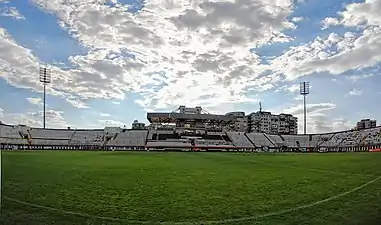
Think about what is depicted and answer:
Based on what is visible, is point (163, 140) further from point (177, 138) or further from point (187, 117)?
point (187, 117)

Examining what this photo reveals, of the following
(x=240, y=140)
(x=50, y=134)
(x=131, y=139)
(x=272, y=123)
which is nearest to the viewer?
(x=50, y=134)

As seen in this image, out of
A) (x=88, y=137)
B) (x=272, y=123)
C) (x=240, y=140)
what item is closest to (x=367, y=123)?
(x=240, y=140)

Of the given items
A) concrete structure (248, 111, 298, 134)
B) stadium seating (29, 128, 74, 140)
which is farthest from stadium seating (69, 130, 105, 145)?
concrete structure (248, 111, 298, 134)

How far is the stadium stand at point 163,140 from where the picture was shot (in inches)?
1580

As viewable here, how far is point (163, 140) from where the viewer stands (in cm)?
4262

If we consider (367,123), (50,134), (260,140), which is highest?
(367,123)

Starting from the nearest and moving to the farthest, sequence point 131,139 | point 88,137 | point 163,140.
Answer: point 163,140, point 131,139, point 88,137

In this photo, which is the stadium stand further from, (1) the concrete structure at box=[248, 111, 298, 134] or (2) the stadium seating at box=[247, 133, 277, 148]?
(1) the concrete structure at box=[248, 111, 298, 134]

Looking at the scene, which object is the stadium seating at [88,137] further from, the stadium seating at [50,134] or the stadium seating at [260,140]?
the stadium seating at [260,140]

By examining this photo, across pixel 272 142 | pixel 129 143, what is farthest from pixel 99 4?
pixel 272 142

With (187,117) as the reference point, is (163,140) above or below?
below

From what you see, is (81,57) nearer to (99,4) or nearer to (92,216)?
(99,4)

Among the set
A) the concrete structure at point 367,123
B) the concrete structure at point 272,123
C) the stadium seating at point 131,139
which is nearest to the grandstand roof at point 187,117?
the stadium seating at point 131,139

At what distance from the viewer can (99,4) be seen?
7.66 meters
